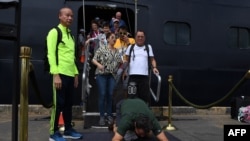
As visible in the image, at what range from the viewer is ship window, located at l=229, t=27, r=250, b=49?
11.2m

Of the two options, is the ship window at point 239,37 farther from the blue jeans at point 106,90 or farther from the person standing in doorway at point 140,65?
the blue jeans at point 106,90

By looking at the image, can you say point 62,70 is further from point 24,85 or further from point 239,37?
point 239,37

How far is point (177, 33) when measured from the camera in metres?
10.8

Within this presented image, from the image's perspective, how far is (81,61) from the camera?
31.4 feet

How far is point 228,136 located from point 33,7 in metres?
5.90

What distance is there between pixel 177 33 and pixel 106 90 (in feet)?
11.9

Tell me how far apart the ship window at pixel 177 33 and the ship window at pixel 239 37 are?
1.19 metres

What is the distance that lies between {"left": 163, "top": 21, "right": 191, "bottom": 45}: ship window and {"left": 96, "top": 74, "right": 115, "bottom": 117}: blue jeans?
10.3 ft

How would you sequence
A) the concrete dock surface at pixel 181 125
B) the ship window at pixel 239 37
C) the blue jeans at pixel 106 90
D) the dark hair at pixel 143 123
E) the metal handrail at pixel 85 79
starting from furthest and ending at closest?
the ship window at pixel 239 37 < the metal handrail at pixel 85 79 < the blue jeans at pixel 106 90 < the concrete dock surface at pixel 181 125 < the dark hair at pixel 143 123

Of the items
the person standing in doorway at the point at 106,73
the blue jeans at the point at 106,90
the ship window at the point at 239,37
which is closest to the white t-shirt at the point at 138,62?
the person standing in doorway at the point at 106,73

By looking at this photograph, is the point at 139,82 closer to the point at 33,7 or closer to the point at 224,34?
the point at 33,7

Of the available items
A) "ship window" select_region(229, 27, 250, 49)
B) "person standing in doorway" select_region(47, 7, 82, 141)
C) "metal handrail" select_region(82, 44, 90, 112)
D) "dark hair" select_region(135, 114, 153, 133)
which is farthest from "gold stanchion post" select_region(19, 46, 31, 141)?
"ship window" select_region(229, 27, 250, 49)

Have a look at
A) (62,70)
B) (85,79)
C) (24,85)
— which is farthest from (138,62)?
(24,85)

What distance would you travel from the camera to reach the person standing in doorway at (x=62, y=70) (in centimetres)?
618
